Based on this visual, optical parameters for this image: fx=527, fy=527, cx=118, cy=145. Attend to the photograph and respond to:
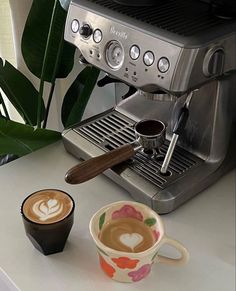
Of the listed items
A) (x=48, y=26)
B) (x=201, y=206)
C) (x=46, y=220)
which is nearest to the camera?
(x=46, y=220)

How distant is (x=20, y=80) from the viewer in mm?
1100

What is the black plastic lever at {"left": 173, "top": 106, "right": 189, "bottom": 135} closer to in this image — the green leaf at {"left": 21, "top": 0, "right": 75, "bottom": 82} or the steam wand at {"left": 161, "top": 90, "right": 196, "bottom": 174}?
the steam wand at {"left": 161, "top": 90, "right": 196, "bottom": 174}

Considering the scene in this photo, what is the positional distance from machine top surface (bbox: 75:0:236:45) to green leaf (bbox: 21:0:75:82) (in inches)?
9.4

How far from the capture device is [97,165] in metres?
0.79

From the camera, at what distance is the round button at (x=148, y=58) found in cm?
69

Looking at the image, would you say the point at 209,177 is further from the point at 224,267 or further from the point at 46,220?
the point at 46,220

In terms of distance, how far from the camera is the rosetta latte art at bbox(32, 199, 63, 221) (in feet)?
2.38

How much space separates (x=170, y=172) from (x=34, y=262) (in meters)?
0.25

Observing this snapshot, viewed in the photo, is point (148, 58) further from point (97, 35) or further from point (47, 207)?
point (47, 207)

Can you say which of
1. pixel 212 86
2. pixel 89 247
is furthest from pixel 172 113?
pixel 89 247

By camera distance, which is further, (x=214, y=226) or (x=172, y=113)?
(x=172, y=113)

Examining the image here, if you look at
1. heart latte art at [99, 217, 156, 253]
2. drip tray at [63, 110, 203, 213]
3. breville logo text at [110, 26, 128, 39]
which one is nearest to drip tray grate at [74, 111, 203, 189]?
drip tray at [63, 110, 203, 213]

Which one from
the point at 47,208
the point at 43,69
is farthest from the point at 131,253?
the point at 43,69

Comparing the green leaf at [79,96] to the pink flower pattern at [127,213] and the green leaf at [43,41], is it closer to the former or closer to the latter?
the green leaf at [43,41]
